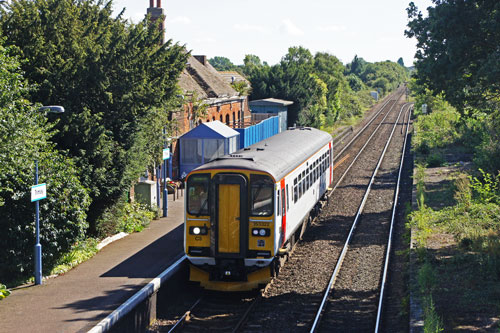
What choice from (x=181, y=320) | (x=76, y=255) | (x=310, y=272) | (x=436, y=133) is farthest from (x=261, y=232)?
(x=436, y=133)

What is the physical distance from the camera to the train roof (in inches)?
535

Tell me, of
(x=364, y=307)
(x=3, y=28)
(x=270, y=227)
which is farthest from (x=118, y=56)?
(x=364, y=307)

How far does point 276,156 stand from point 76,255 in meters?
5.84

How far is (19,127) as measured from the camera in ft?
43.5

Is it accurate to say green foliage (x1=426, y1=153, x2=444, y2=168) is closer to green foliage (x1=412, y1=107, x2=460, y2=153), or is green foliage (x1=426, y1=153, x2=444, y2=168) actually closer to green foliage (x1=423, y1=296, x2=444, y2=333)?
green foliage (x1=412, y1=107, x2=460, y2=153)

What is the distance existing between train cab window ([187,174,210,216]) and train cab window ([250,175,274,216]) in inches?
41.0

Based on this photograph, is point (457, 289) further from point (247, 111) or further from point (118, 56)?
point (247, 111)

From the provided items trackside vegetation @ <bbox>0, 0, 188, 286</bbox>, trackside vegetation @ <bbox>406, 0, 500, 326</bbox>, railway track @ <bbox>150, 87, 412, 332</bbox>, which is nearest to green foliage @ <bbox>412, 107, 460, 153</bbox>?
trackside vegetation @ <bbox>406, 0, 500, 326</bbox>

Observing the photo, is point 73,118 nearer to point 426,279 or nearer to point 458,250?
point 426,279

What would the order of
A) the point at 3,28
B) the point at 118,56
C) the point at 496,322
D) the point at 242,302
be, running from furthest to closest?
the point at 118,56 < the point at 3,28 < the point at 242,302 < the point at 496,322

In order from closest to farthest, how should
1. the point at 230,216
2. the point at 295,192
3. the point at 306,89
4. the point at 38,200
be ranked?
the point at 38,200
the point at 230,216
the point at 295,192
the point at 306,89

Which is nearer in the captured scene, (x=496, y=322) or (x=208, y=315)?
(x=496, y=322)

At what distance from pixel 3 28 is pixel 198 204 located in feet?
23.4

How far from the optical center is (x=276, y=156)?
15.1m
